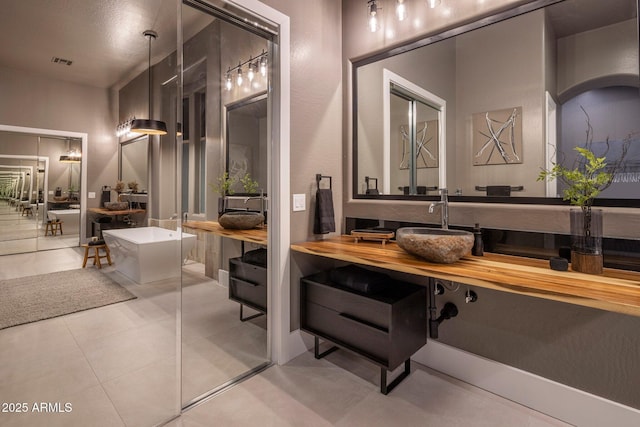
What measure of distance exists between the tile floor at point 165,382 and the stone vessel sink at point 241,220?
39 centimetres

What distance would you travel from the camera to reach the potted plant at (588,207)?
1414 mm

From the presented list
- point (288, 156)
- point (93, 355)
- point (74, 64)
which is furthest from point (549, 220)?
point (74, 64)

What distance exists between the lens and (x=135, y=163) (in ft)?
6.14

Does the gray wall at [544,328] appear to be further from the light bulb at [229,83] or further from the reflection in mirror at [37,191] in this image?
the reflection in mirror at [37,191]

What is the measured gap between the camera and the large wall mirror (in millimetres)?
1520

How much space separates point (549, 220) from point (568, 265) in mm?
269

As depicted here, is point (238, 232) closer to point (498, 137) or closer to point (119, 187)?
point (119, 187)

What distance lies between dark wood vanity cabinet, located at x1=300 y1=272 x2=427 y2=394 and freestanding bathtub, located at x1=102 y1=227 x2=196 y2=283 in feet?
2.81

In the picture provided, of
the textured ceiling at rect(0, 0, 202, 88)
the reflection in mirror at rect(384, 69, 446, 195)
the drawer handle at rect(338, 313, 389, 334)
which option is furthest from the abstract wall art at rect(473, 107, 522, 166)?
the textured ceiling at rect(0, 0, 202, 88)

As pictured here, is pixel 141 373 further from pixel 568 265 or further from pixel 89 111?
pixel 568 265

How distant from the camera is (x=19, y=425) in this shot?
1354 mm

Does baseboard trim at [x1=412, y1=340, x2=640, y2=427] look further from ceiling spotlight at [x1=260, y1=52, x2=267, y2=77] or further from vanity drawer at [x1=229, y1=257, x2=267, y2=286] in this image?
ceiling spotlight at [x1=260, y1=52, x2=267, y2=77]

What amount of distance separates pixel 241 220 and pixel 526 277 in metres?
1.81

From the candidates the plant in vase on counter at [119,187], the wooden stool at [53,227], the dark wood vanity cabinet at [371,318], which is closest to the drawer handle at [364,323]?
the dark wood vanity cabinet at [371,318]
